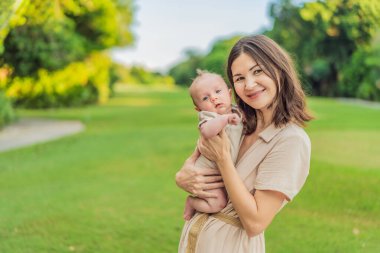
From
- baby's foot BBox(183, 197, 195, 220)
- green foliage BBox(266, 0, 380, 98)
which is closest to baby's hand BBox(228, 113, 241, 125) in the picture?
baby's foot BBox(183, 197, 195, 220)

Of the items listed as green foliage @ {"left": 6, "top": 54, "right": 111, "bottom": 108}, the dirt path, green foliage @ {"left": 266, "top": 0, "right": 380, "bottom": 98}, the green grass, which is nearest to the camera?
the green grass

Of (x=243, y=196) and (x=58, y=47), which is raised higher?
(x=243, y=196)

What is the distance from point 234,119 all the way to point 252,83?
0.50 ft

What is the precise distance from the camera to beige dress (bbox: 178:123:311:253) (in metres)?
1.90

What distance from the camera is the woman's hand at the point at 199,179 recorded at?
2006 millimetres

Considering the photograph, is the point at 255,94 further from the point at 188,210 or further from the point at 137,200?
the point at 137,200

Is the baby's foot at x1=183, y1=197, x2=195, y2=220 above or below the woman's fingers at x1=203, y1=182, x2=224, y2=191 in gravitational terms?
below

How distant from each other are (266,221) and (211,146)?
13.7 inches

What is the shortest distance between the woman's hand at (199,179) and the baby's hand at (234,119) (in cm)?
21

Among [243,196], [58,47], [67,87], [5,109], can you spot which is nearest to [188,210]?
[243,196]

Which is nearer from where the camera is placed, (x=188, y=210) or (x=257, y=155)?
(x=257, y=155)

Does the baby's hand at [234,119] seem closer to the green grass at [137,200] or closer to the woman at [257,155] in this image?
the woman at [257,155]

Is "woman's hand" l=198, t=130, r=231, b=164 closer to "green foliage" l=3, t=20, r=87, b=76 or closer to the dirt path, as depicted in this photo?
the dirt path

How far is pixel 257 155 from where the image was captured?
1950 mm
